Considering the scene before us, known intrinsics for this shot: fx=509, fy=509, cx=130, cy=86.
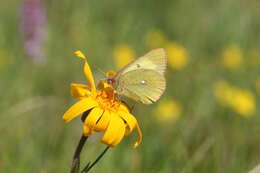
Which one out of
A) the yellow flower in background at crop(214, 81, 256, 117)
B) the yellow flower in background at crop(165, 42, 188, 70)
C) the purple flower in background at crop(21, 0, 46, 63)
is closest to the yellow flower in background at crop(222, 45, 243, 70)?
the yellow flower in background at crop(165, 42, 188, 70)

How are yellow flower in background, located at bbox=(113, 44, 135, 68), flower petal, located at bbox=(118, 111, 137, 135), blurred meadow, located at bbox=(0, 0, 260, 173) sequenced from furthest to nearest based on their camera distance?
yellow flower in background, located at bbox=(113, 44, 135, 68) → blurred meadow, located at bbox=(0, 0, 260, 173) → flower petal, located at bbox=(118, 111, 137, 135)

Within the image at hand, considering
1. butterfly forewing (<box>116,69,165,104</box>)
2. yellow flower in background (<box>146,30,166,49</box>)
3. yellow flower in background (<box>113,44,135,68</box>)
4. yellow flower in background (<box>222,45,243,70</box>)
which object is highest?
butterfly forewing (<box>116,69,165,104</box>)

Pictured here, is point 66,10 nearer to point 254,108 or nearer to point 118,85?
point 254,108

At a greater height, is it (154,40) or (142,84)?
(142,84)

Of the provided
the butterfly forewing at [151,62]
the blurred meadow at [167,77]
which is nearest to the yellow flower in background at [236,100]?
the blurred meadow at [167,77]

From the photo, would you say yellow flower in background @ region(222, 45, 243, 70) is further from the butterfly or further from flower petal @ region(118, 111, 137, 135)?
flower petal @ region(118, 111, 137, 135)

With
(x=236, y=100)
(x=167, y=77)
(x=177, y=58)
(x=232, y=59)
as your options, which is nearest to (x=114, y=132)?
(x=236, y=100)

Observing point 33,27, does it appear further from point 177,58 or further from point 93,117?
point 93,117

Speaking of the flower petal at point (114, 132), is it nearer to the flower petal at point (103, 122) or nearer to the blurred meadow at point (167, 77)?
the flower petal at point (103, 122)
